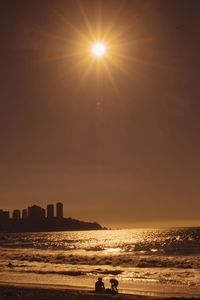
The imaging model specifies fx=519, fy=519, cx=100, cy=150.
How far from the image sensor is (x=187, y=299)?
3091cm

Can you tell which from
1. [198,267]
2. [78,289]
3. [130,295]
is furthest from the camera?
[198,267]

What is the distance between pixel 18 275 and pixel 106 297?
67.1 feet

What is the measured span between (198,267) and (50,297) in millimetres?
27321

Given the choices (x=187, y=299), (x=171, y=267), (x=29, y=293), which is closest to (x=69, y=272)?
(x=171, y=267)

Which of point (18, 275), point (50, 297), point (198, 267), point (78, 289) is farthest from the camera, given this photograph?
point (198, 267)

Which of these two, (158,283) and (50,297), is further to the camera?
(158,283)

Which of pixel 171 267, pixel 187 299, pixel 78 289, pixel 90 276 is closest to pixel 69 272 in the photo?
pixel 90 276

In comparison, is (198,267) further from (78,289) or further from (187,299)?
(187,299)

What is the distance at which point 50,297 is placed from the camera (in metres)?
30.9

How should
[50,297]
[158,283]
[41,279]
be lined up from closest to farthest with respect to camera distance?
1. [50,297]
2. [158,283]
3. [41,279]

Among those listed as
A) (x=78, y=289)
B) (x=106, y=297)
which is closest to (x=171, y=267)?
(x=78, y=289)

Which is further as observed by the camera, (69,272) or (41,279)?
(69,272)

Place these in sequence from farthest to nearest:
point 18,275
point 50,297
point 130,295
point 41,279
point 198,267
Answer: point 198,267
point 18,275
point 41,279
point 130,295
point 50,297

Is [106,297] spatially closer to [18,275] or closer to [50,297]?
[50,297]
